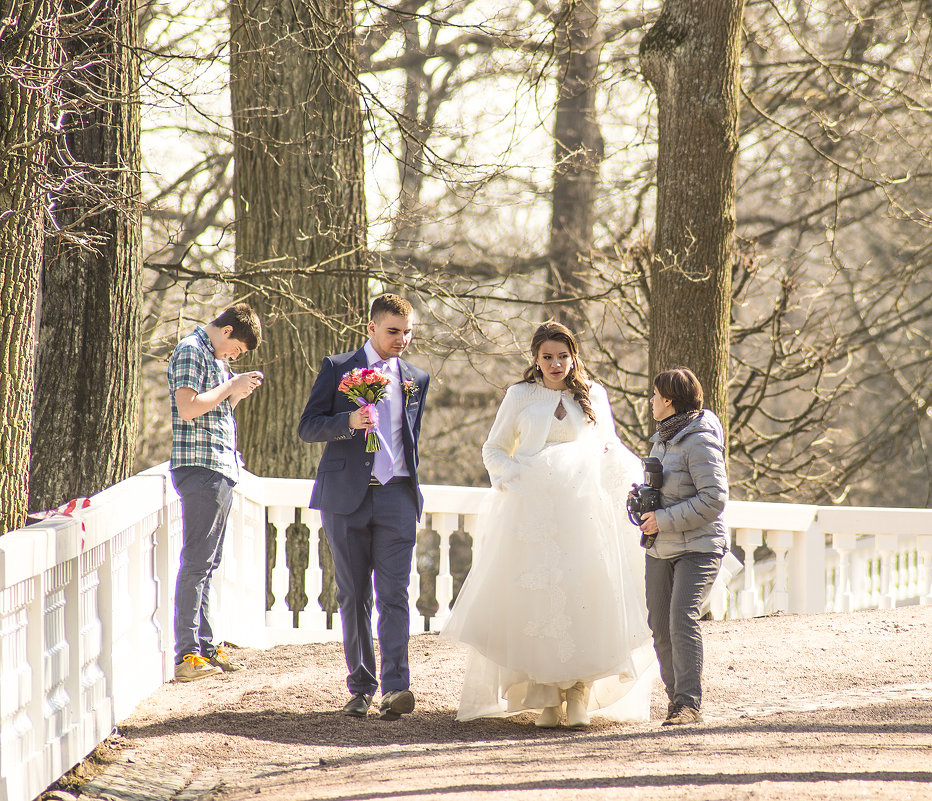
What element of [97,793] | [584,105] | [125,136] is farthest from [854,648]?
[584,105]

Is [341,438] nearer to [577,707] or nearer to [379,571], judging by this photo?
[379,571]

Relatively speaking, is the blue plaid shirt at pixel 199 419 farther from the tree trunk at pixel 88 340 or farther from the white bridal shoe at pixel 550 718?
the white bridal shoe at pixel 550 718

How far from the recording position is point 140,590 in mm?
5895

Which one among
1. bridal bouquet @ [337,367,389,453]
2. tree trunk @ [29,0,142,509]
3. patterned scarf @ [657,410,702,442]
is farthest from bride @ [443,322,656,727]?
tree trunk @ [29,0,142,509]

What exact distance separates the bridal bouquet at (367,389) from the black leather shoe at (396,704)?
1.20m

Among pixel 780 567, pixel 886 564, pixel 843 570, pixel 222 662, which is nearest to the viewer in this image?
pixel 222 662

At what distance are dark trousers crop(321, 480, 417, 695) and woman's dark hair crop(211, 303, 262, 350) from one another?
1.20m

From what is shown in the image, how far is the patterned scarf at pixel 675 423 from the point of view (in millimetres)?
5670

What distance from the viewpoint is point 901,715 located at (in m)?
5.64

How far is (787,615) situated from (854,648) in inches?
56.8

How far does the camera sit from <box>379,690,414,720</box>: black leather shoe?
18.7 feet

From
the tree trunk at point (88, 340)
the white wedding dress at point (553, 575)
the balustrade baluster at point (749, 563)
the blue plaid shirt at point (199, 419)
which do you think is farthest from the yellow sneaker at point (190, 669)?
the balustrade baluster at point (749, 563)

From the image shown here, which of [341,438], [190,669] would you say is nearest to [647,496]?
[341,438]

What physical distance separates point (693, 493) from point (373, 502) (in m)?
1.57
